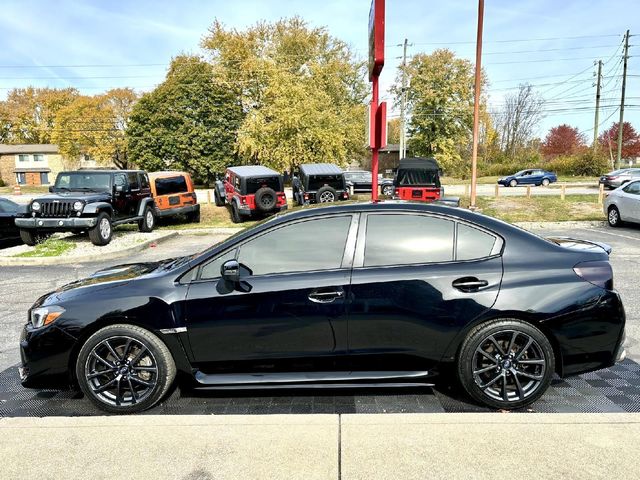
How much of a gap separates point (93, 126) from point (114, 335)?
5791cm

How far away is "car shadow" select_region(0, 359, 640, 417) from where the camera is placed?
3184mm

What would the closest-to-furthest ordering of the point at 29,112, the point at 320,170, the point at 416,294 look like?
the point at 416,294 → the point at 320,170 → the point at 29,112

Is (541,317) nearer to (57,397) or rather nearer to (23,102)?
(57,397)

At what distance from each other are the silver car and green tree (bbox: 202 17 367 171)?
16.5 meters

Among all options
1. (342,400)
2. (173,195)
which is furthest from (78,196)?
(342,400)

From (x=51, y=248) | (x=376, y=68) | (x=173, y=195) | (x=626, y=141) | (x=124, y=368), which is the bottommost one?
(x=51, y=248)

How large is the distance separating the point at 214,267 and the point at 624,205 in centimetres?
1336

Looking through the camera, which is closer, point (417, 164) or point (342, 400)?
point (342, 400)

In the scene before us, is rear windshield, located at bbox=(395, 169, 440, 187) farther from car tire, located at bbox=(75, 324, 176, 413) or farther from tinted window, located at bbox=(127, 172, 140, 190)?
car tire, located at bbox=(75, 324, 176, 413)

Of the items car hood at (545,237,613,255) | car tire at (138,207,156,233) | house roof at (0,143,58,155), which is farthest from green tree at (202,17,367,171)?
house roof at (0,143,58,155)

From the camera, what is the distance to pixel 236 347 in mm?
3109

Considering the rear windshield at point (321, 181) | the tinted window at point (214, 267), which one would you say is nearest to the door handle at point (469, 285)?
the tinted window at point (214, 267)

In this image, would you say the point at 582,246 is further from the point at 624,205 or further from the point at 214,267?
the point at 624,205

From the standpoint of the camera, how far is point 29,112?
2884 inches
